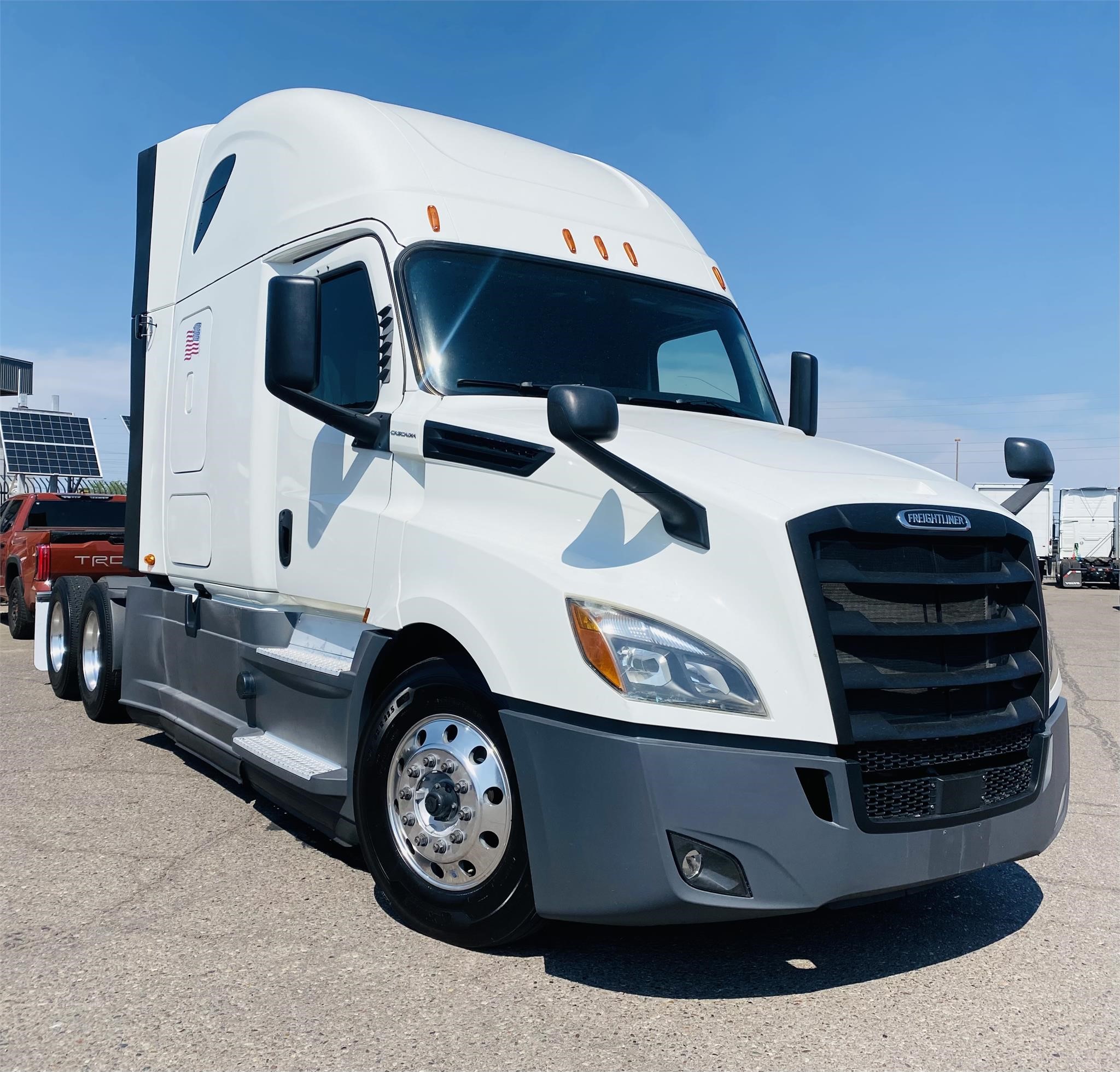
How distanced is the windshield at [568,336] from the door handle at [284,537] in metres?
1.20

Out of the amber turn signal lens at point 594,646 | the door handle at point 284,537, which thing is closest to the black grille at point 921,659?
the amber turn signal lens at point 594,646

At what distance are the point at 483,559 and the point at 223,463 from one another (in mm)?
2470

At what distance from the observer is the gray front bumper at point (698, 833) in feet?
10.4

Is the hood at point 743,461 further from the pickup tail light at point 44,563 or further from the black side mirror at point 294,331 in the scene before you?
the pickup tail light at point 44,563

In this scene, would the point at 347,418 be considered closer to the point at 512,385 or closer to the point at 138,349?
the point at 512,385

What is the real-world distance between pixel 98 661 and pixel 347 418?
4.17 m

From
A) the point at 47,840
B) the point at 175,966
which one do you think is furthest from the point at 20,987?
the point at 47,840


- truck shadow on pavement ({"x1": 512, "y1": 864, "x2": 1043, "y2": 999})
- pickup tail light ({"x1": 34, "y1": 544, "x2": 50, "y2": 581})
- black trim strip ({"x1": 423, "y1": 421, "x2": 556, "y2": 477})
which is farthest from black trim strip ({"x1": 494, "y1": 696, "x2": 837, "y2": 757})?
pickup tail light ({"x1": 34, "y1": 544, "x2": 50, "y2": 581})

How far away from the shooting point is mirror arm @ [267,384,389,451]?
4.36 metres

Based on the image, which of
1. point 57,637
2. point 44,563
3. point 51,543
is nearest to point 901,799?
point 57,637

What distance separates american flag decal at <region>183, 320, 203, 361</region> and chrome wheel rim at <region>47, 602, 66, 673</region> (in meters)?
3.19

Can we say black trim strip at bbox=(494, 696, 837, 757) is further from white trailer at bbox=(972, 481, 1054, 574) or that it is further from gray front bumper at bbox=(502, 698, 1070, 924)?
white trailer at bbox=(972, 481, 1054, 574)

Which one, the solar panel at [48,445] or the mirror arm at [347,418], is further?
the solar panel at [48,445]

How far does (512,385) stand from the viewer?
435cm
